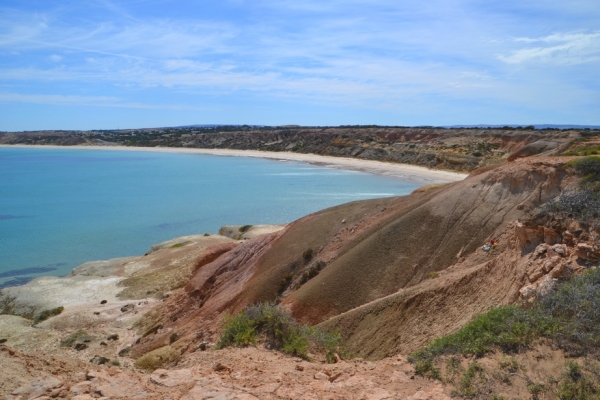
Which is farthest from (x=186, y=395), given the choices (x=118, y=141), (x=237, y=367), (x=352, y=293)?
(x=118, y=141)


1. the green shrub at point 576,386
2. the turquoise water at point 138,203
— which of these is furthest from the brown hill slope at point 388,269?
the turquoise water at point 138,203

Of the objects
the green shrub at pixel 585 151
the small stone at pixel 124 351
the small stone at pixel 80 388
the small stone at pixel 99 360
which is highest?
the green shrub at pixel 585 151

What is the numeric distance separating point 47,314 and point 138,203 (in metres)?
41.3

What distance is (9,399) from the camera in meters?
7.43

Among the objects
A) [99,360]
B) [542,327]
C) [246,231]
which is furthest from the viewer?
[246,231]

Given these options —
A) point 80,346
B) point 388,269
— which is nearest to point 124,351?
point 80,346

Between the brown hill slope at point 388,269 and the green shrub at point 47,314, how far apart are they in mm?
5575

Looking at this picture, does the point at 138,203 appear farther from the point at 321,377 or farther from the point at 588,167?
the point at 321,377

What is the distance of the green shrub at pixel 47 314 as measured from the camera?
944 inches

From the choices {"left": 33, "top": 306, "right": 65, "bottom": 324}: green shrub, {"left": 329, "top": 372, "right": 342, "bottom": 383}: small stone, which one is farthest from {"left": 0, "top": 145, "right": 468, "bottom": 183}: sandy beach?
{"left": 329, "top": 372, "right": 342, "bottom": 383}: small stone

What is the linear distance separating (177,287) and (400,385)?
2101 centimetres

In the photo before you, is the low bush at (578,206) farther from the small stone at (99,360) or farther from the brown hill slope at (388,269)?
the small stone at (99,360)

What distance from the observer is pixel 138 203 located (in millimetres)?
64125

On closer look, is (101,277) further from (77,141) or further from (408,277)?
(77,141)
